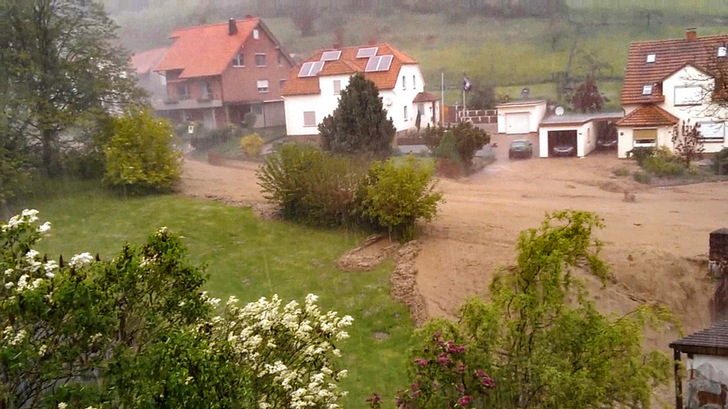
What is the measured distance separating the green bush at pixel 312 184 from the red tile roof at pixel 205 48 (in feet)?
8.52

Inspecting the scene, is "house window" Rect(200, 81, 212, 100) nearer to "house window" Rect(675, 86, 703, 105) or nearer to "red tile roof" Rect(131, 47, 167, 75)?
"red tile roof" Rect(131, 47, 167, 75)

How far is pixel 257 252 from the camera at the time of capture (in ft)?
22.2

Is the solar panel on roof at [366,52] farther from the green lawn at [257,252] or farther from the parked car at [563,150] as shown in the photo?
the parked car at [563,150]

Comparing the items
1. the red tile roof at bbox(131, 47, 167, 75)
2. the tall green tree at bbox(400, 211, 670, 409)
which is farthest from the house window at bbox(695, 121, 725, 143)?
the red tile roof at bbox(131, 47, 167, 75)

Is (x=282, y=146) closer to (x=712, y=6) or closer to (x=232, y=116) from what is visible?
(x=232, y=116)

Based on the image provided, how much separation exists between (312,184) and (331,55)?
7.93ft

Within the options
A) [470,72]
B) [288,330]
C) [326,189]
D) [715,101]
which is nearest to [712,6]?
[715,101]

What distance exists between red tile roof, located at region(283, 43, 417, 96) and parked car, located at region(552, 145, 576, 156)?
2323mm

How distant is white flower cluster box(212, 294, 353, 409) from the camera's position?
8.74 feet

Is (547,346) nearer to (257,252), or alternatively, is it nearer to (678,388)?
(678,388)

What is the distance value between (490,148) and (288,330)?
5.24 meters

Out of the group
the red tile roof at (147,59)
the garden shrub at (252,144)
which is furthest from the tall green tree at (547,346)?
the red tile roof at (147,59)

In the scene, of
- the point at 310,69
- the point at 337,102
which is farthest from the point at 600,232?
the point at 310,69

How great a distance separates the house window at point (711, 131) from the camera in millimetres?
6215
